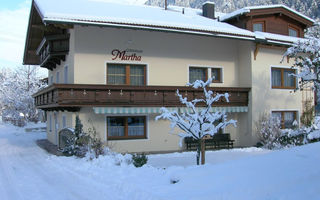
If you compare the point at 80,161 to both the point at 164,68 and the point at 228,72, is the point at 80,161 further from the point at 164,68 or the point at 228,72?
the point at 228,72

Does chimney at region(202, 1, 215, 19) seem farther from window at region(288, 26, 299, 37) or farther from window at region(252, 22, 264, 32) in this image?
window at region(288, 26, 299, 37)

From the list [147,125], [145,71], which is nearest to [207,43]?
[145,71]

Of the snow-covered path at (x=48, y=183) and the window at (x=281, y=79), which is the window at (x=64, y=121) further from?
the window at (x=281, y=79)

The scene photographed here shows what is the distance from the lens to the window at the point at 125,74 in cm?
1648

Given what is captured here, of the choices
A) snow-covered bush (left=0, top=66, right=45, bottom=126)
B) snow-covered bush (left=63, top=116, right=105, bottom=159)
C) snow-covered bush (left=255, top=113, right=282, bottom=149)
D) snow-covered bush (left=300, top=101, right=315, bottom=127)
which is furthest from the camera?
snow-covered bush (left=0, top=66, right=45, bottom=126)

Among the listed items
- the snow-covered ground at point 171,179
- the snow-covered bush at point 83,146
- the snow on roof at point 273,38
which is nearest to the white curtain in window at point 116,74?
the snow-covered bush at point 83,146

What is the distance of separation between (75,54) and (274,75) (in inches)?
428

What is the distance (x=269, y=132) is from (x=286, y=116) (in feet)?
11.0

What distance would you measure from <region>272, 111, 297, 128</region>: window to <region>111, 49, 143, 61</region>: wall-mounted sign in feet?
27.4

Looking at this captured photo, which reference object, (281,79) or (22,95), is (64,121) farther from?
(22,95)

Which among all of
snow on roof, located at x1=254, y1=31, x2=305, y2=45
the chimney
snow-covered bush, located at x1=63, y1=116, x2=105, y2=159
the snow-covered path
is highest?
the chimney

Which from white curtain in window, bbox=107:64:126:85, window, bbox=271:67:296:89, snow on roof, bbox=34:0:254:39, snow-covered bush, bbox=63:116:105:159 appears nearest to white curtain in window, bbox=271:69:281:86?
window, bbox=271:67:296:89

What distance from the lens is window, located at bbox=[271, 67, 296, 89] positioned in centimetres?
1914

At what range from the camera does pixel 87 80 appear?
15.8m
